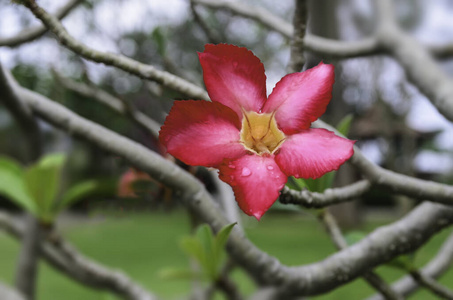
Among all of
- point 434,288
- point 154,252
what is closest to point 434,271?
point 434,288

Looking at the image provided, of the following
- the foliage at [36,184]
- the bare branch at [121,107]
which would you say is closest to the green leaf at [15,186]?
the foliage at [36,184]

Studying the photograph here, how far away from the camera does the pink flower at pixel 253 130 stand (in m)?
0.20

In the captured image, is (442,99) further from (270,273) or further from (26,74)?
(26,74)

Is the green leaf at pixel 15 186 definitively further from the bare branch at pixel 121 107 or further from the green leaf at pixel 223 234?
the green leaf at pixel 223 234

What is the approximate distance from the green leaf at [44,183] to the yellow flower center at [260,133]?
43cm

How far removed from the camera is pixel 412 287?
59 cm

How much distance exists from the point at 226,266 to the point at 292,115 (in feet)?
1.64

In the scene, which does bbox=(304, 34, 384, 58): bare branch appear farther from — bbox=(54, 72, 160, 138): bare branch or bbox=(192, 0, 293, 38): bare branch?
bbox=(54, 72, 160, 138): bare branch

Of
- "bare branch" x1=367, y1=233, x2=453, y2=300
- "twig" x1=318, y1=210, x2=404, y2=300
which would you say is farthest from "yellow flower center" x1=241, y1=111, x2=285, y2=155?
"bare branch" x1=367, y1=233, x2=453, y2=300

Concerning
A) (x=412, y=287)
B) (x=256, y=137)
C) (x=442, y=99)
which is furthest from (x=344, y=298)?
(x=256, y=137)

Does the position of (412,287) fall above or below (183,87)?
below

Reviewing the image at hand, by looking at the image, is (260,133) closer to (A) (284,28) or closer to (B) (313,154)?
Result: (B) (313,154)

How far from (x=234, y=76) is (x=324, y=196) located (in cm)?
13

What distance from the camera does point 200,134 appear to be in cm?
21
